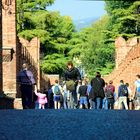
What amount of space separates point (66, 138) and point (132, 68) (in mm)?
29238

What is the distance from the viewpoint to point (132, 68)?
39.0 m

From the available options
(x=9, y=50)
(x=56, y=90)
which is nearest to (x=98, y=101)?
(x=56, y=90)

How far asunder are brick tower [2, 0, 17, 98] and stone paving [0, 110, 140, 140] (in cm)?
1394

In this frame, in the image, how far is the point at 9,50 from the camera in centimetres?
2828

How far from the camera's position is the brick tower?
28.3m

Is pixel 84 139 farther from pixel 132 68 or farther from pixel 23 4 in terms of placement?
pixel 23 4

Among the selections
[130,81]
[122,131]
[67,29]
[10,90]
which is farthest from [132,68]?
[67,29]

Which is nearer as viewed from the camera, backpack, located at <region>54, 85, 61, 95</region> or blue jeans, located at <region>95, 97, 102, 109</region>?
blue jeans, located at <region>95, 97, 102, 109</region>

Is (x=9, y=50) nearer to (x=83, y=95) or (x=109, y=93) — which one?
(x=83, y=95)

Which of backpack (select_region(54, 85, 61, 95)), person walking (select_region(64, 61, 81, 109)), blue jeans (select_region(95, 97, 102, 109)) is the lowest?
blue jeans (select_region(95, 97, 102, 109))

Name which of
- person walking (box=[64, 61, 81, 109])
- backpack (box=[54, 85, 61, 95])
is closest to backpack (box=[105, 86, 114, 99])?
backpack (box=[54, 85, 61, 95])

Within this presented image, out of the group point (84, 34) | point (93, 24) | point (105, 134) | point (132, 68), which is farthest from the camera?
point (93, 24)

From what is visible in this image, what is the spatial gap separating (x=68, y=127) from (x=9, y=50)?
55.5ft

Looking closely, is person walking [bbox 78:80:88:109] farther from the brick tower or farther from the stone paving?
the stone paving
